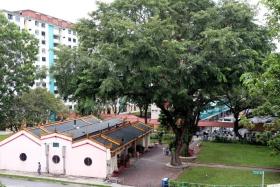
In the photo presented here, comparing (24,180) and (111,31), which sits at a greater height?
(111,31)

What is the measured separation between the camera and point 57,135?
3438 cm

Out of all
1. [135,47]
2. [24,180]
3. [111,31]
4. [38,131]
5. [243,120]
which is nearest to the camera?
[243,120]

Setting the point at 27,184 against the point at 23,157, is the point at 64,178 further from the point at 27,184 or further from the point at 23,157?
the point at 23,157

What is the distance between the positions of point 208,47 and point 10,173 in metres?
20.0

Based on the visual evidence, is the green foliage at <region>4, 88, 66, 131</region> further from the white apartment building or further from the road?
the white apartment building

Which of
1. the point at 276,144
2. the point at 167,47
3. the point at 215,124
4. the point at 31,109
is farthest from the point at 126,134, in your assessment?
the point at 276,144

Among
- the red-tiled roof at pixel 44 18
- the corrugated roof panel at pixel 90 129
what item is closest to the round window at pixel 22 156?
the corrugated roof panel at pixel 90 129

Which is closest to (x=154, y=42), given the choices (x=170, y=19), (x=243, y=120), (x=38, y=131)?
(x=170, y=19)

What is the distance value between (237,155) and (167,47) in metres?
19.7

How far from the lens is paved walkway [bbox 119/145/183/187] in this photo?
1270 inches

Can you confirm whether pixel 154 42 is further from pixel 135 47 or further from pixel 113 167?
pixel 113 167

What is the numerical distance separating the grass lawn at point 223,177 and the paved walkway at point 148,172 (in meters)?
1.27

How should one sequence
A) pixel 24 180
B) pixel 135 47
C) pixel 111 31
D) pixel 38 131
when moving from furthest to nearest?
pixel 38 131 < pixel 24 180 < pixel 111 31 < pixel 135 47

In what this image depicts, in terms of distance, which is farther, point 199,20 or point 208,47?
point 199,20
